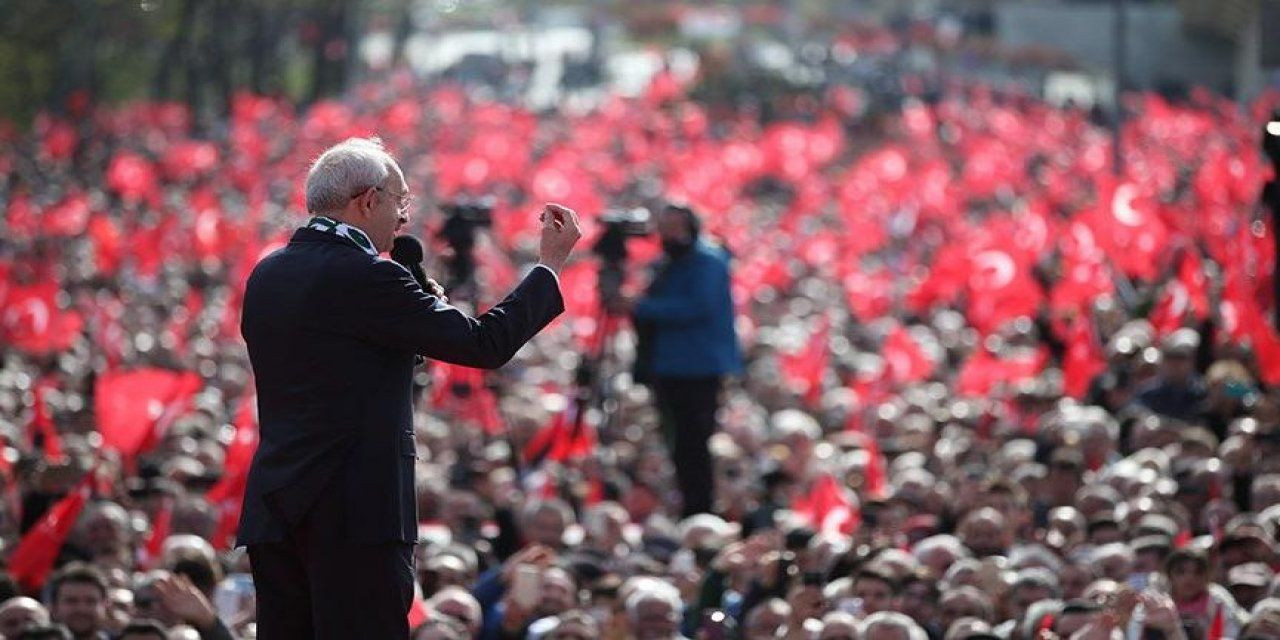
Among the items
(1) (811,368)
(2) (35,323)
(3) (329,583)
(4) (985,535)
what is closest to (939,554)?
(4) (985,535)

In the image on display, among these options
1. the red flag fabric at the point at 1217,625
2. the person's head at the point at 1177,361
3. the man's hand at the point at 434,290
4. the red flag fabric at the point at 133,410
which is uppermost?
the man's hand at the point at 434,290

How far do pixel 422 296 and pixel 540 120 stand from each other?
5214 centimetres

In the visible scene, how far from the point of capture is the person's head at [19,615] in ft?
32.4

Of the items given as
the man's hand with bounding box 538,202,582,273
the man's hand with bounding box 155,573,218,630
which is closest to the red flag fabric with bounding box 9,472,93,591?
the man's hand with bounding box 155,573,218,630

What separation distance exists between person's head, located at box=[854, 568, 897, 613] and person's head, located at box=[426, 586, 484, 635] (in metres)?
1.36

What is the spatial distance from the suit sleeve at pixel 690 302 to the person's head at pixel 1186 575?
3582 mm

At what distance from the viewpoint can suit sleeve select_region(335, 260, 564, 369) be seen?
22.0 feet

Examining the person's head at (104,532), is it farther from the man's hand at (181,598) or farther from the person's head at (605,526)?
the man's hand at (181,598)

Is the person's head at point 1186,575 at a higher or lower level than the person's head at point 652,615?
higher

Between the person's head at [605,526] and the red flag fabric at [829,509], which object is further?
the red flag fabric at [829,509]

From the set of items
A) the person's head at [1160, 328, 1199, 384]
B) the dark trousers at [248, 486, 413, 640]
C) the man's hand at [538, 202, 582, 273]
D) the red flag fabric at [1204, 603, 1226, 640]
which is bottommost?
the red flag fabric at [1204, 603, 1226, 640]

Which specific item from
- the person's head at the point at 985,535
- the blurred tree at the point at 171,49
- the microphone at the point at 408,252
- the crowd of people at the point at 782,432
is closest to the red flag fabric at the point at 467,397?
the crowd of people at the point at 782,432

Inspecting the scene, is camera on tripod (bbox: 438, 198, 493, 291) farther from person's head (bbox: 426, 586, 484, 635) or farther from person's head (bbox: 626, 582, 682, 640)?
person's head (bbox: 626, 582, 682, 640)

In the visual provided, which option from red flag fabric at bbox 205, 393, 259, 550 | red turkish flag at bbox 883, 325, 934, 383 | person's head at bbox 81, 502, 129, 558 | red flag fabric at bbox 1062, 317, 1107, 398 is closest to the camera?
person's head at bbox 81, 502, 129, 558
